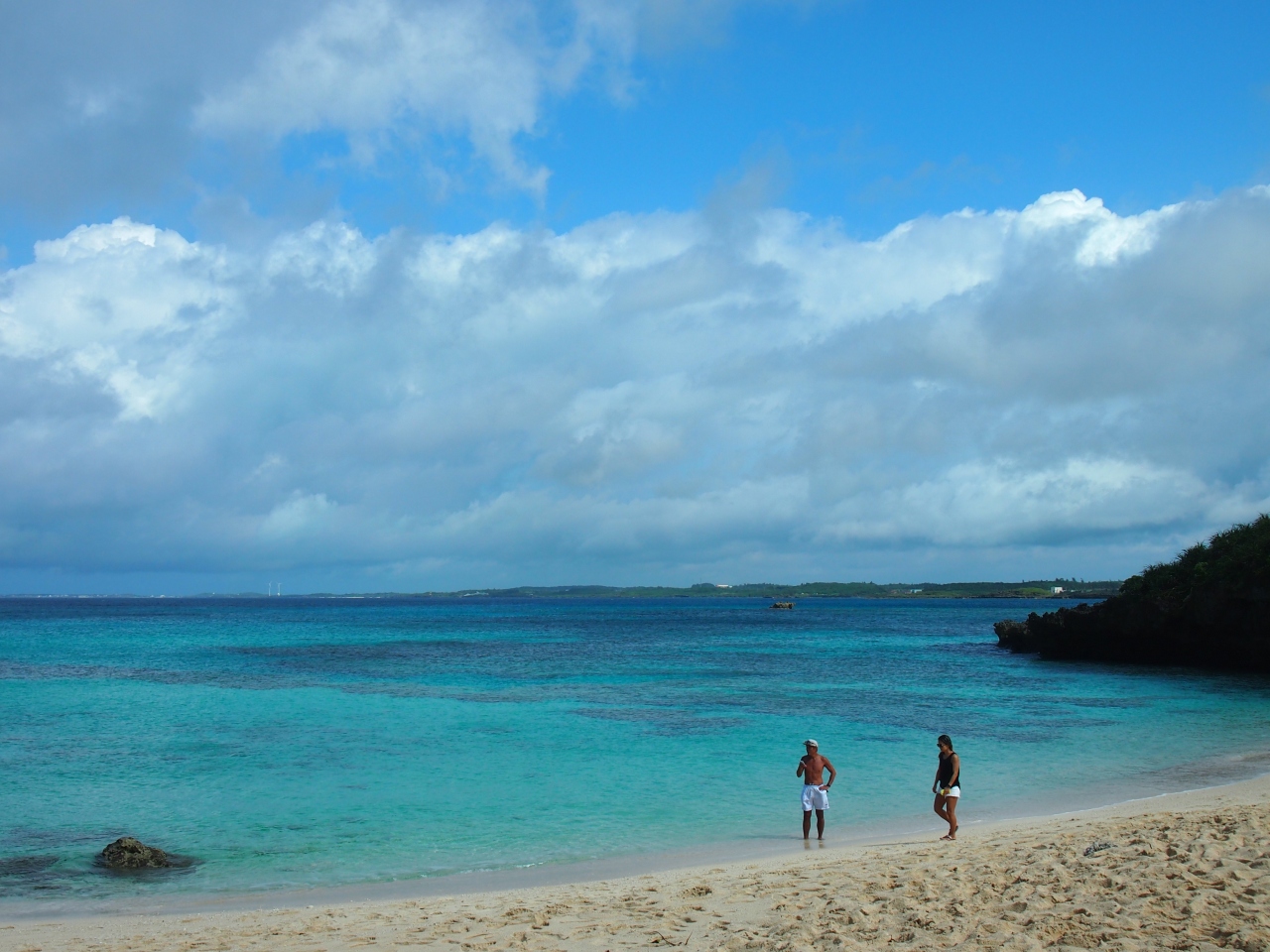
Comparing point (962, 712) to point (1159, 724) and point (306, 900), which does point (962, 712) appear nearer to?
point (1159, 724)

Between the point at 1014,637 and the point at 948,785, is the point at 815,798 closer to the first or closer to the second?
the point at 948,785

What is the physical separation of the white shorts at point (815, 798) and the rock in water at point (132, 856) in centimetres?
1016

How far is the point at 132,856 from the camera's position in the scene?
13336mm

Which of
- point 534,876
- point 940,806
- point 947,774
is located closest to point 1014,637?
point 940,806

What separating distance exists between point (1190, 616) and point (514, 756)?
130ft

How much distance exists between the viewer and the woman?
14.0 metres

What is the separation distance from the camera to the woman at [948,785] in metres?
14.0

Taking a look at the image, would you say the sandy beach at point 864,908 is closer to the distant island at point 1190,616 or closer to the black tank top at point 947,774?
the black tank top at point 947,774

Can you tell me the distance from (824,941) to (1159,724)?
23015mm

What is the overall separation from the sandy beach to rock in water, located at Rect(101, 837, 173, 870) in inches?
85.2

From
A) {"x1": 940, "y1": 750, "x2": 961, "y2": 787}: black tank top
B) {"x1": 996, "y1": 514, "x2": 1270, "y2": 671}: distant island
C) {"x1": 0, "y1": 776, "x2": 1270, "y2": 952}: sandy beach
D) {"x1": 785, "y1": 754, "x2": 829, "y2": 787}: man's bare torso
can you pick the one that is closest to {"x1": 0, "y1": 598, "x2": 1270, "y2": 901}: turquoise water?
{"x1": 785, "y1": 754, "x2": 829, "y2": 787}: man's bare torso

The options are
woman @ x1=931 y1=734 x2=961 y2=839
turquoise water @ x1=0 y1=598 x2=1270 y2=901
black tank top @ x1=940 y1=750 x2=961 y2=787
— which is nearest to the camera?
woman @ x1=931 y1=734 x2=961 y2=839

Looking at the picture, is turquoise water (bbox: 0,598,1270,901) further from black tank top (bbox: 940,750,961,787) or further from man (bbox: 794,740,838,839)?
black tank top (bbox: 940,750,961,787)

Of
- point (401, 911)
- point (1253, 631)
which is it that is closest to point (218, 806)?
point (401, 911)
